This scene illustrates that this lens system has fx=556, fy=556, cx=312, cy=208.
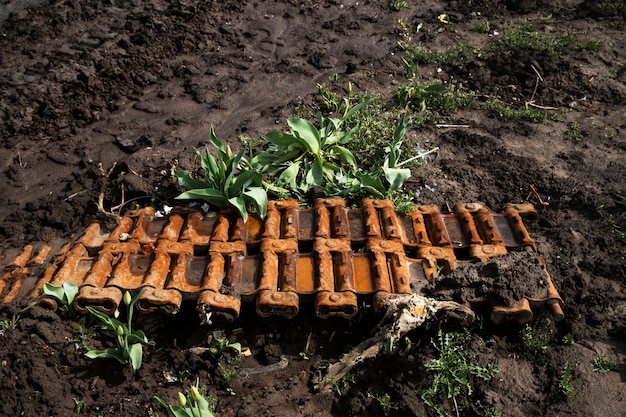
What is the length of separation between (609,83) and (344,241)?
361 centimetres

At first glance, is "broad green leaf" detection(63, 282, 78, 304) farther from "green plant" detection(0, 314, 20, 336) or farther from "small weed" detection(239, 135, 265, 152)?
"small weed" detection(239, 135, 265, 152)

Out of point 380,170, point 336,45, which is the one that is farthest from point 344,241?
point 336,45

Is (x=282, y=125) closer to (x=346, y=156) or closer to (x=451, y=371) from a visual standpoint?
(x=346, y=156)

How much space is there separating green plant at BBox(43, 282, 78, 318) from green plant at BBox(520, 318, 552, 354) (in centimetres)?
270

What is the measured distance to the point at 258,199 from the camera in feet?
12.2

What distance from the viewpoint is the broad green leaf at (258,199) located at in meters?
3.72

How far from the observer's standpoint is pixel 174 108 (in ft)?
17.7

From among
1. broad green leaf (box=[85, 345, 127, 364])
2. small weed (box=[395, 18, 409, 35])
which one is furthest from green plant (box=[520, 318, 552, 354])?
small weed (box=[395, 18, 409, 35])

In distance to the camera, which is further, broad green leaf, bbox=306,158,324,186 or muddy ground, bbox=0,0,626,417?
broad green leaf, bbox=306,158,324,186

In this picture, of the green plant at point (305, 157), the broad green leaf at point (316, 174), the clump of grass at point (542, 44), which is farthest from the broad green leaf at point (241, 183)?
the clump of grass at point (542, 44)

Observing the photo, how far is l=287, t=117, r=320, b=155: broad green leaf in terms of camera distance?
414cm

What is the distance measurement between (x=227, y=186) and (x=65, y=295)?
48.2 inches

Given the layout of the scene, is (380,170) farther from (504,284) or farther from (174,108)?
(174,108)

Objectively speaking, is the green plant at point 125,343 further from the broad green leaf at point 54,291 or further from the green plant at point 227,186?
the green plant at point 227,186
